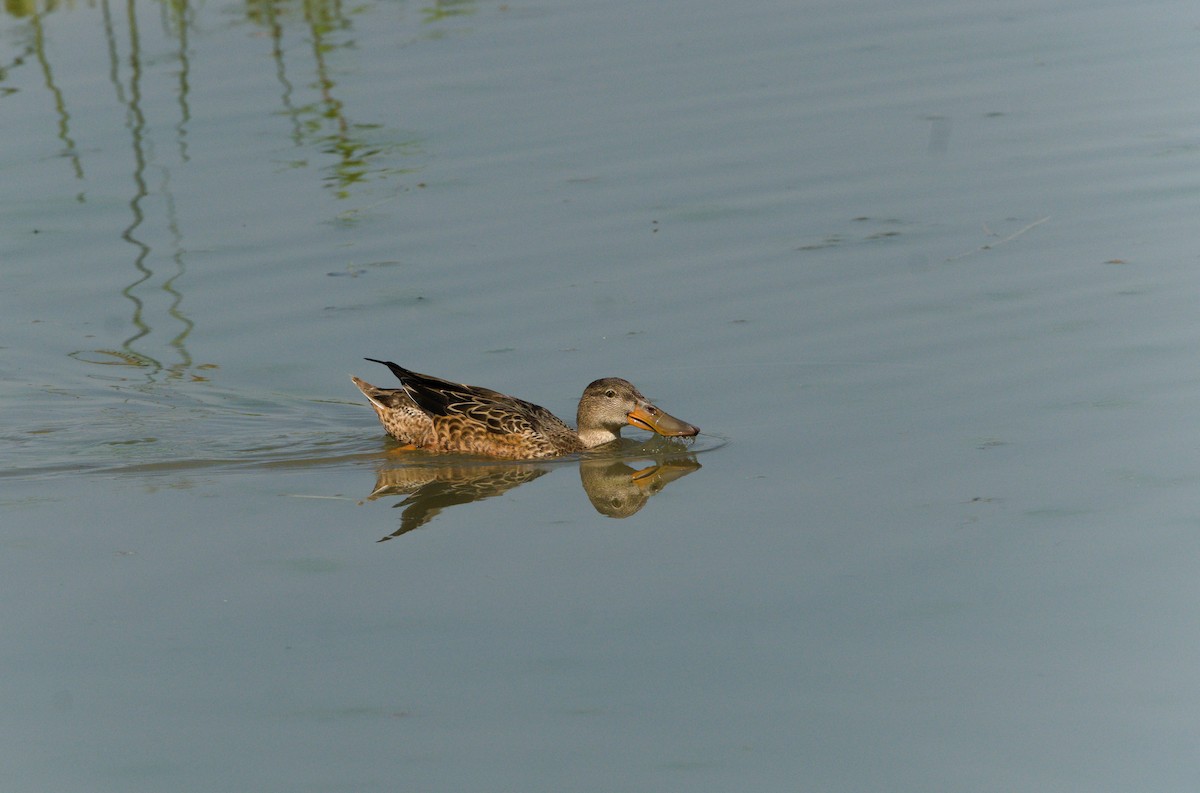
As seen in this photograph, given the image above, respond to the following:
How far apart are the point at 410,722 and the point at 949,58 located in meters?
11.5

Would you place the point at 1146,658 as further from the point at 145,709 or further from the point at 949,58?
the point at 949,58

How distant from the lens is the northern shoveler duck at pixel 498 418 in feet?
28.7

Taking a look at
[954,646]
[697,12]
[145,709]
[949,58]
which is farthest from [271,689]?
[697,12]

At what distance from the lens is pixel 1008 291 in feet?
32.9

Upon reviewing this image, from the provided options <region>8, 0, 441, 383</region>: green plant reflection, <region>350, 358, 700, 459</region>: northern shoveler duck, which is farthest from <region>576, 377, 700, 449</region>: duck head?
<region>8, 0, 441, 383</region>: green plant reflection

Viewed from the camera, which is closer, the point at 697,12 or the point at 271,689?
the point at 271,689

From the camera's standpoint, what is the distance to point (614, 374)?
9.45m

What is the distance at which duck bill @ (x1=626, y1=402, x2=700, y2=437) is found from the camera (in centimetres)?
851

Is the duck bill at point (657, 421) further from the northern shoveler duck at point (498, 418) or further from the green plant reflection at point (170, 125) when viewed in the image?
the green plant reflection at point (170, 125)

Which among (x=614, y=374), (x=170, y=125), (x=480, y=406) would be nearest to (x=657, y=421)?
(x=614, y=374)

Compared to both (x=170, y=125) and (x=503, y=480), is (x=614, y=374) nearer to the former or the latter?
(x=503, y=480)

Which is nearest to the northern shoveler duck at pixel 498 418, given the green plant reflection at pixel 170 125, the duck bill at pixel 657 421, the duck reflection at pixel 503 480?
the duck bill at pixel 657 421

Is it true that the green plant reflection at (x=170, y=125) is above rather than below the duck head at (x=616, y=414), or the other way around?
above

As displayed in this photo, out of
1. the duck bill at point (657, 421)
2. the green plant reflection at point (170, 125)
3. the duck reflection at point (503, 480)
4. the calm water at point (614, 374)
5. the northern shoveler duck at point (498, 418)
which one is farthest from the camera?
the green plant reflection at point (170, 125)
